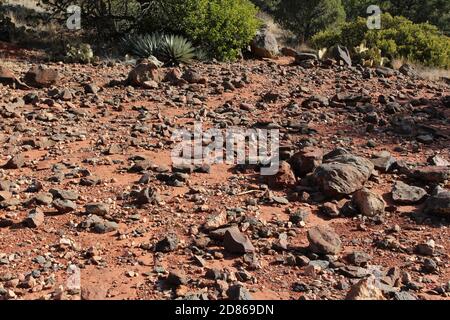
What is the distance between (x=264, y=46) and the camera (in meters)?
11.4

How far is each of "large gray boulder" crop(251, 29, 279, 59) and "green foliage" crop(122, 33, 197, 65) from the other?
58.3 inches

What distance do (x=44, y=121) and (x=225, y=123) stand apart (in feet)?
7.62

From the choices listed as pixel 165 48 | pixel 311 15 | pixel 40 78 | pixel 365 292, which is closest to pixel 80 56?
pixel 165 48

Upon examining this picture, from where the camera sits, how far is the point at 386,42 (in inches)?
473

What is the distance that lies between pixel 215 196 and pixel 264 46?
275 inches

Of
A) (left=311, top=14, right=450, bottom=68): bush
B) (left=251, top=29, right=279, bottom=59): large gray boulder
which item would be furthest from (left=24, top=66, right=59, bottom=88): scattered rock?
(left=311, top=14, right=450, bottom=68): bush

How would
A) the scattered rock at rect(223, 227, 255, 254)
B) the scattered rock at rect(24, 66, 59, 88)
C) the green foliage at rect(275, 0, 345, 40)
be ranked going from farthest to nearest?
1. the green foliage at rect(275, 0, 345, 40)
2. the scattered rock at rect(24, 66, 59, 88)
3. the scattered rock at rect(223, 227, 255, 254)

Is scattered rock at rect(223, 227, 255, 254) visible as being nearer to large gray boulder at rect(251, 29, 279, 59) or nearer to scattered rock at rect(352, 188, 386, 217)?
scattered rock at rect(352, 188, 386, 217)

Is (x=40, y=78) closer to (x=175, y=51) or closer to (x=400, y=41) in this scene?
(x=175, y=51)

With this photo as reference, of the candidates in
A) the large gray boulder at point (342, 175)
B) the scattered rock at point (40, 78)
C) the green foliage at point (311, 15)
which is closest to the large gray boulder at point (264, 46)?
the scattered rock at point (40, 78)

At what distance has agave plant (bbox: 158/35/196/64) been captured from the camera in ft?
33.1

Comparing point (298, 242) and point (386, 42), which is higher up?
point (386, 42)
